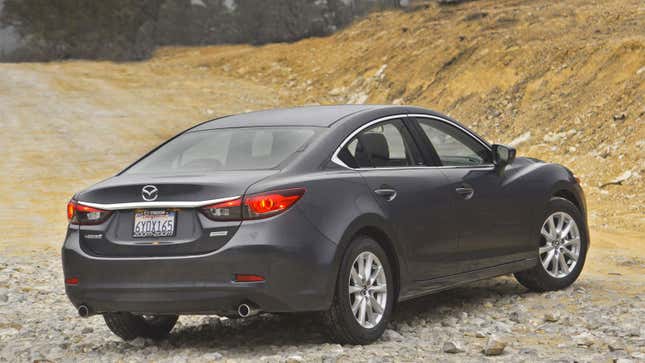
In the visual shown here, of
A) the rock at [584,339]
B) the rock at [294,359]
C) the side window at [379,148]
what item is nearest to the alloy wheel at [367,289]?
the rock at [294,359]

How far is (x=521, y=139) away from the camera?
22016 millimetres

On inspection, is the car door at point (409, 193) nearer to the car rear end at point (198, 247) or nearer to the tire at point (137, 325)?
the car rear end at point (198, 247)

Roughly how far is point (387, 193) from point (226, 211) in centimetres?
123

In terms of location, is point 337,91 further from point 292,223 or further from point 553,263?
point 292,223

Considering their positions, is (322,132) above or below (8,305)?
above

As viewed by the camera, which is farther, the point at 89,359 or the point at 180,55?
the point at 180,55

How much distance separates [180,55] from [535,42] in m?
21.8

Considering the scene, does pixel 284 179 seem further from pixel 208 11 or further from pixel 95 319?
pixel 208 11

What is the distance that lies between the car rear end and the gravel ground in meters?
0.45

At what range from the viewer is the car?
5945 millimetres

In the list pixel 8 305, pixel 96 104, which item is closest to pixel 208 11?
pixel 96 104

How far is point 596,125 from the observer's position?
20.5m

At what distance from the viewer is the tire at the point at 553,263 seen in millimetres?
8312

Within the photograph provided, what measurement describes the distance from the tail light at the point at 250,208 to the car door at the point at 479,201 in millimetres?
1771
